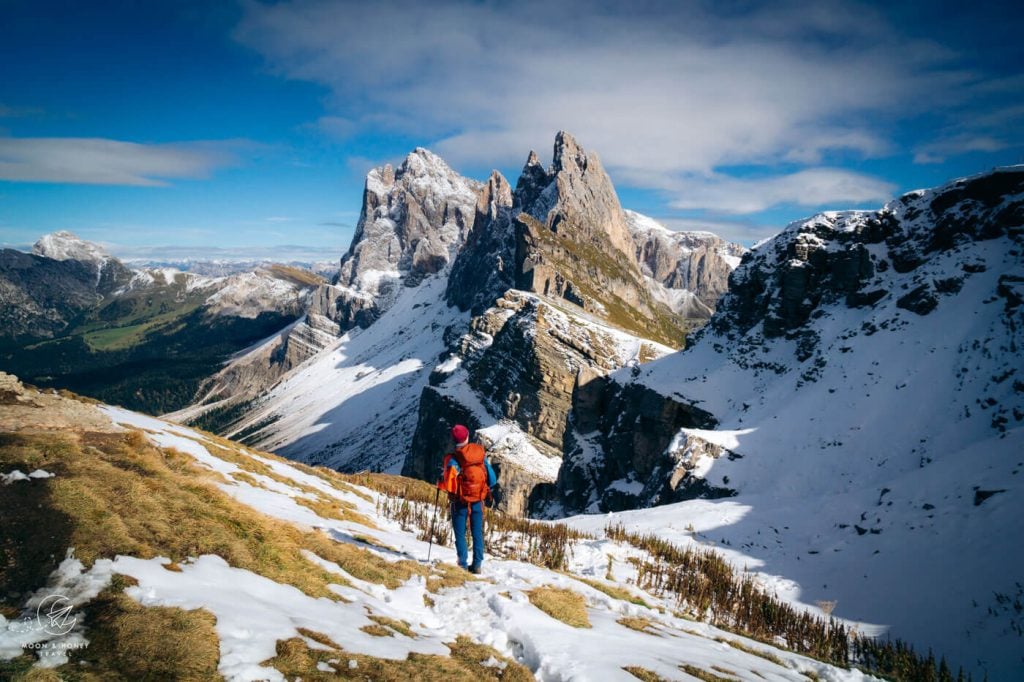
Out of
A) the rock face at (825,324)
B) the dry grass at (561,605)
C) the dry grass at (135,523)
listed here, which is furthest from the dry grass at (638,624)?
the rock face at (825,324)

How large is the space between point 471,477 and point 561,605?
12.5 ft

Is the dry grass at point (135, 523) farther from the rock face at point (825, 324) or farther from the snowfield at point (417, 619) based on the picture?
the rock face at point (825, 324)

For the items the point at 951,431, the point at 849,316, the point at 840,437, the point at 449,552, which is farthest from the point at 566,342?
the point at 449,552

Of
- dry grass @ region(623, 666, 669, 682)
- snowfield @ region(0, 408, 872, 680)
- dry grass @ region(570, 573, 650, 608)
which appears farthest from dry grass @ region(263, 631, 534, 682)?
dry grass @ region(570, 573, 650, 608)

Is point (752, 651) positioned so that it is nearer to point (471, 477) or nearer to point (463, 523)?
point (463, 523)

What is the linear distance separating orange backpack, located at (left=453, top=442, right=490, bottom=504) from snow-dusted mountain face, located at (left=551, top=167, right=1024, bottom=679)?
1490 cm

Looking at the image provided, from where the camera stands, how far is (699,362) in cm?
6147

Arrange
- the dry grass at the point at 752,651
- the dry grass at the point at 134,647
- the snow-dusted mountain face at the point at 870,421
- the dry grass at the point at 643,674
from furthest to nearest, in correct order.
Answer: the snow-dusted mountain face at the point at 870,421, the dry grass at the point at 752,651, the dry grass at the point at 643,674, the dry grass at the point at 134,647

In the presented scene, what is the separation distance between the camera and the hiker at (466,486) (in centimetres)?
1323

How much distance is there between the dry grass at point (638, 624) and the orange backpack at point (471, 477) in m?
4.62

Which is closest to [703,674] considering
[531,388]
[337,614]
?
[337,614]

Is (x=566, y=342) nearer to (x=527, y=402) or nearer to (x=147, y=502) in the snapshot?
(x=527, y=402)

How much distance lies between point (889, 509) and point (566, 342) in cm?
7054

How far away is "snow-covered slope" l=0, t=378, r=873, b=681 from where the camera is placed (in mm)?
6516
